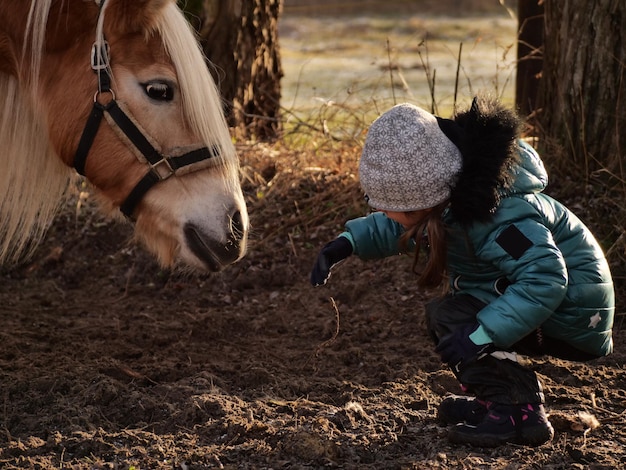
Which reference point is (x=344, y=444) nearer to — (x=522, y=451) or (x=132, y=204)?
(x=522, y=451)

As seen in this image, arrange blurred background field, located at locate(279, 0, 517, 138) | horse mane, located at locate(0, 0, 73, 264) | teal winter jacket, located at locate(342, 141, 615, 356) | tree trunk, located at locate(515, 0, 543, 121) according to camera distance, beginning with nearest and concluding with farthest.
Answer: teal winter jacket, located at locate(342, 141, 615, 356), horse mane, located at locate(0, 0, 73, 264), tree trunk, located at locate(515, 0, 543, 121), blurred background field, located at locate(279, 0, 517, 138)

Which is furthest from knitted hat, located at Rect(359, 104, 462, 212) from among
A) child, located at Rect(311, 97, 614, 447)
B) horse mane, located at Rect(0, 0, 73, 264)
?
horse mane, located at Rect(0, 0, 73, 264)

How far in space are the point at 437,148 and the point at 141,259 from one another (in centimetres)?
274

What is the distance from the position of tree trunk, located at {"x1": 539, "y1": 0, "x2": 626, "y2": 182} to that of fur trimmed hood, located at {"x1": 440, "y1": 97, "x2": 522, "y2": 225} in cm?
172

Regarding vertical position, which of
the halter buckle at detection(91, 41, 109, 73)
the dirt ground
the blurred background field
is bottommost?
the blurred background field

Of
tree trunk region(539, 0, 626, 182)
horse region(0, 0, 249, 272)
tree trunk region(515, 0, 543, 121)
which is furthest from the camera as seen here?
tree trunk region(515, 0, 543, 121)

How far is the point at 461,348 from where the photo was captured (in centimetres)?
275

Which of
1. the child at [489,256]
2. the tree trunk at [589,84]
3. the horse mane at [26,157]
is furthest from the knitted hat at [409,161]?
the tree trunk at [589,84]

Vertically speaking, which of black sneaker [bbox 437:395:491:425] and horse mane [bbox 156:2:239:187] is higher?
horse mane [bbox 156:2:239:187]

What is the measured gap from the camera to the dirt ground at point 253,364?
2.92m

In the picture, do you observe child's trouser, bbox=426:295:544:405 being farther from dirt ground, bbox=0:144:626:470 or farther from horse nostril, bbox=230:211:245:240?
horse nostril, bbox=230:211:245:240

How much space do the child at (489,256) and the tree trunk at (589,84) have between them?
5.16ft

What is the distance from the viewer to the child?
274 centimetres

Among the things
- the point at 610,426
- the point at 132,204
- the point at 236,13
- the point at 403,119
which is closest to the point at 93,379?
the point at 132,204
